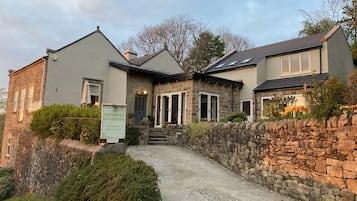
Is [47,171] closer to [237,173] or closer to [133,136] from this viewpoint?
[133,136]

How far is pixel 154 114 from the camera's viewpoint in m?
16.2

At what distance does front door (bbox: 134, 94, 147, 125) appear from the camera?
15.8 m

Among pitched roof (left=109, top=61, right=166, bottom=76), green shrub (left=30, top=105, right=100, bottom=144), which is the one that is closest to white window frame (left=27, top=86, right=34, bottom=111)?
green shrub (left=30, top=105, right=100, bottom=144)

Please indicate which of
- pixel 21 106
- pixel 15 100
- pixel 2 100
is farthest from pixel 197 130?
pixel 2 100

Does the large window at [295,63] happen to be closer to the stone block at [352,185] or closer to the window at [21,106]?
the stone block at [352,185]

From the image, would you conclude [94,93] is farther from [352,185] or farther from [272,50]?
[352,185]

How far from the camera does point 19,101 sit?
57.0ft

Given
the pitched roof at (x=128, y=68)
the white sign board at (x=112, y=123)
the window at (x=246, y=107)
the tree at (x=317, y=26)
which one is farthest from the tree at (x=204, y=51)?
the white sign board at (x=112, y=123)

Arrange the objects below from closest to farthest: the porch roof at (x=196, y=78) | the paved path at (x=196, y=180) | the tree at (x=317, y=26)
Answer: the paved path at (x=196, y=180) → the porch roof at (x=196, y=78) → the tree at (x=317, y=26)

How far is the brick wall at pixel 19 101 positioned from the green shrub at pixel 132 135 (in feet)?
18.6

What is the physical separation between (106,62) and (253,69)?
9.34 meters

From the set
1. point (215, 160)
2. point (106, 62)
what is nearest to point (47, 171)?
point (215, 160)

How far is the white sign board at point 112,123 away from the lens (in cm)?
759

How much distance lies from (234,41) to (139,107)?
2215 centimetres
